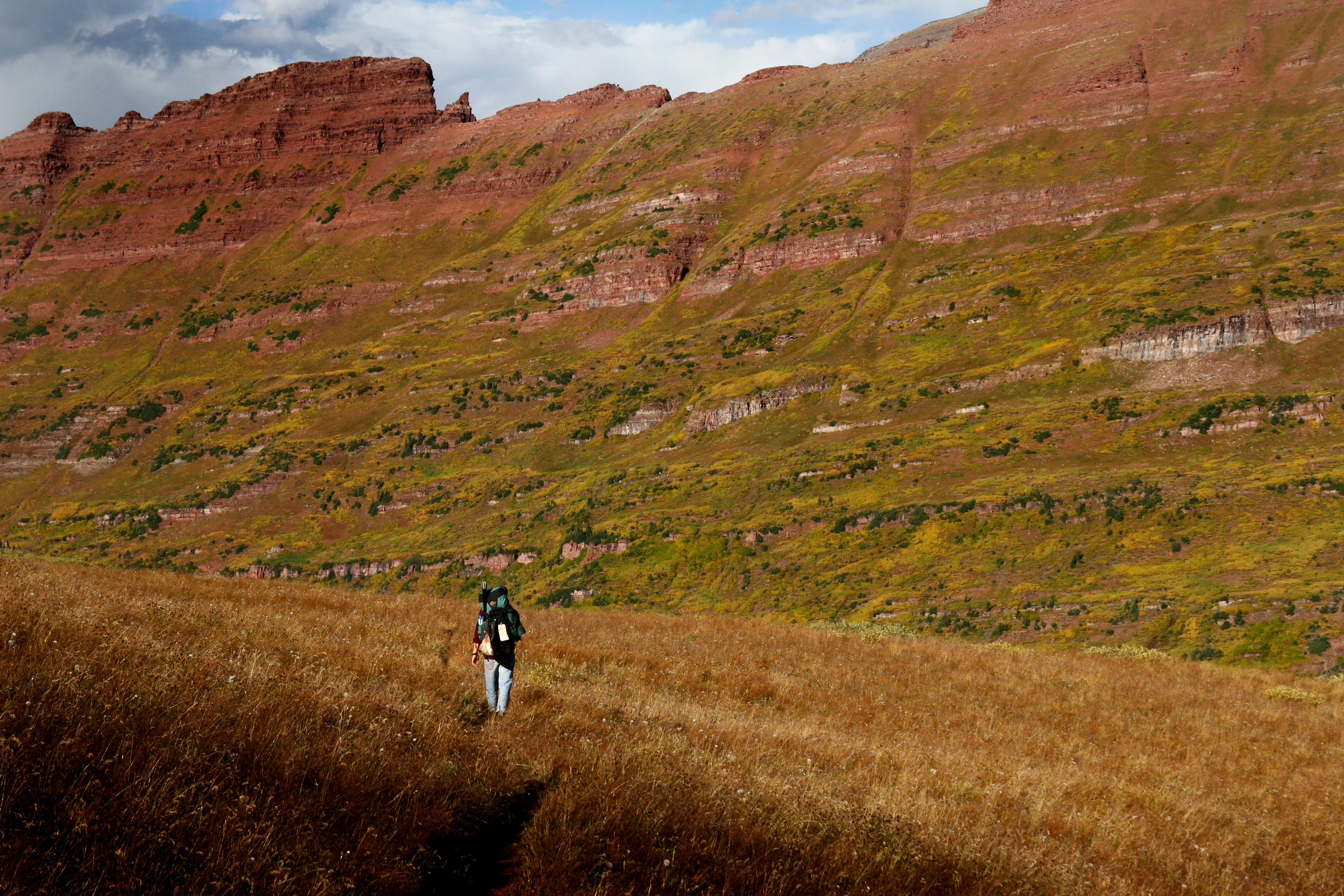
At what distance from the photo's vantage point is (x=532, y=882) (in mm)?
5145

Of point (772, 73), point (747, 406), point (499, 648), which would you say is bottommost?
point (499, 648)

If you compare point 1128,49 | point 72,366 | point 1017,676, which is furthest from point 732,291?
point 72,366

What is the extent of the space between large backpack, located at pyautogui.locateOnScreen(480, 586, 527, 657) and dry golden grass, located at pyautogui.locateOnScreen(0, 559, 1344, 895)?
0.78m

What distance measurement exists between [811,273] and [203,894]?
12477cm

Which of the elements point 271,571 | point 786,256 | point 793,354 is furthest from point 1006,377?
point 271,571

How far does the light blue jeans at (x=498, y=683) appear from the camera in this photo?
9.17 meters

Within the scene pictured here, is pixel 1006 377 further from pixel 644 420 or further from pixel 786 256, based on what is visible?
pixel 786 256

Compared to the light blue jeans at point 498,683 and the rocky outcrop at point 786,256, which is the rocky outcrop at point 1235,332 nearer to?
the rocky outcrop at point 786,256

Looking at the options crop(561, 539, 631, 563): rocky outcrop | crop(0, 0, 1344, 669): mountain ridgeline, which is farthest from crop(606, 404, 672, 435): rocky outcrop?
crop(561, 539, 631, 563): rocky outcrop

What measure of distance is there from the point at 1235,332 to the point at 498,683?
90.1m

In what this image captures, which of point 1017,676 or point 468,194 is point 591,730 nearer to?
point 1017,676

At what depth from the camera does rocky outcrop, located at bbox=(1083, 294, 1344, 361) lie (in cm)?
7594

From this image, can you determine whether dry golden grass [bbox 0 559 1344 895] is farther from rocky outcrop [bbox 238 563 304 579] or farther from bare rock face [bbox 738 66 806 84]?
bare rock face [bbox 738 66 806 84]

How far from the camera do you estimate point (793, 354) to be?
10606 centimetres
